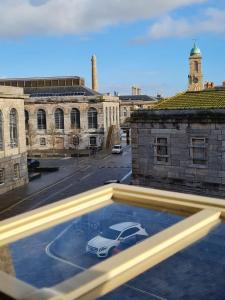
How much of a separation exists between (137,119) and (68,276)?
19.5 metres

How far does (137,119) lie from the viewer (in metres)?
23.4

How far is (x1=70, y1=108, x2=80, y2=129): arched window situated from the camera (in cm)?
6562

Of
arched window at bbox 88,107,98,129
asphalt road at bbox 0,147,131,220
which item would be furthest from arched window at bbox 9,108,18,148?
arched window at bbox 88,107,98,129

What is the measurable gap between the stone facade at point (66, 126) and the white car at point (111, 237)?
59.1 meters

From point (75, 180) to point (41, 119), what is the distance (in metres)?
27.4

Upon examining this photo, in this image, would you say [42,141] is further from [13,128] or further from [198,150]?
[198,150]

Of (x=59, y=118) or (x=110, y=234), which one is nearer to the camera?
(x=110, y=234)

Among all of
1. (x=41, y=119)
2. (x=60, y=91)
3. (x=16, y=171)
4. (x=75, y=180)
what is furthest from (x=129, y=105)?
(x=16, y=171)

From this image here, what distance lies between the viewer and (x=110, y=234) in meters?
5.84

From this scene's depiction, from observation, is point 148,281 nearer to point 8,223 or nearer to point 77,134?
point 8,223

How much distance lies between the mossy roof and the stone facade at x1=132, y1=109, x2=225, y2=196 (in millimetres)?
1597

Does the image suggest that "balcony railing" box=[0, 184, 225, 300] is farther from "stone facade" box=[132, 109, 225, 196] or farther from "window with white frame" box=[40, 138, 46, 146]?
"window with white frame" box=[40, 138, 46, 146]

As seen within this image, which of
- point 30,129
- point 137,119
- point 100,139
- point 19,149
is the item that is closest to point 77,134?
point 100,139

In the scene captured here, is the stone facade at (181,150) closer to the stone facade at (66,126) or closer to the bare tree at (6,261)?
the bare tree at (6,261)
